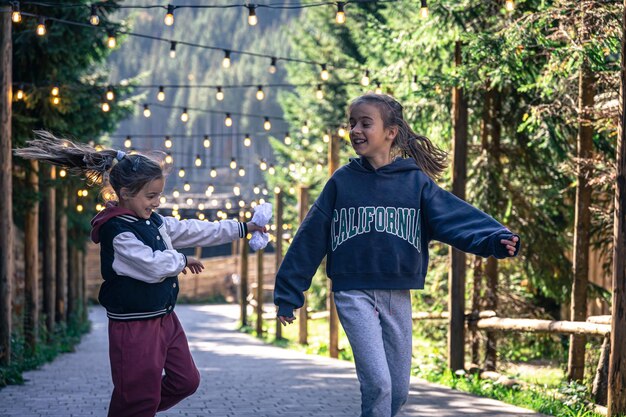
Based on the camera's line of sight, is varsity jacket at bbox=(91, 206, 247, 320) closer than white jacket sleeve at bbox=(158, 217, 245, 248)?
Yes

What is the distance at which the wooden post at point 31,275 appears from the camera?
719 inches

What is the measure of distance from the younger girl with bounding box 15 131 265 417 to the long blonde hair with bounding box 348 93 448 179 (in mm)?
971

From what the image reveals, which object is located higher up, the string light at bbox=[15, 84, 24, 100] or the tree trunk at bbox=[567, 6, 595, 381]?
the string light at bbox=[15, 84, 24, 100]

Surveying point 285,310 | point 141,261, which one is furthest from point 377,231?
point 141,261

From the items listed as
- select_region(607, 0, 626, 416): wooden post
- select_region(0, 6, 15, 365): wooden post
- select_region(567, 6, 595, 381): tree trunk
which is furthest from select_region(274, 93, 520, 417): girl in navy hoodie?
select_region(0, 6, 15, 365): wooden post

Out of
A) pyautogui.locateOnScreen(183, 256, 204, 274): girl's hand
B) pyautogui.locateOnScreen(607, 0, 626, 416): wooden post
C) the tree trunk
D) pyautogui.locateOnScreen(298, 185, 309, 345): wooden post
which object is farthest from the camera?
pyautogui.locateOnScreen(298, 185, 309, 345): wooden post

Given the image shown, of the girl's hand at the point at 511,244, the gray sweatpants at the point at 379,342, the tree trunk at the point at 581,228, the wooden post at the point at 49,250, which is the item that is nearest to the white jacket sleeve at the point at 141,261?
the gray sweatpants at the point at 379,342

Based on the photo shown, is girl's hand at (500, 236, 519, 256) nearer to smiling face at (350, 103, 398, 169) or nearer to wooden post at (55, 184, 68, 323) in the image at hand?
smiling face at (350, 103, 398, 169)


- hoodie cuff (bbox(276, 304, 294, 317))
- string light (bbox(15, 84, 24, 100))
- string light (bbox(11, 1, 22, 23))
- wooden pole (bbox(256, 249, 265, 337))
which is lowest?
wooden pole (bbox(256, 249, 265, 337))

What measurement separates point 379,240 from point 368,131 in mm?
593

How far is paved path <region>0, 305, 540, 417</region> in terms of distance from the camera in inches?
364

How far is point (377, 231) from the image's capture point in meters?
5.95

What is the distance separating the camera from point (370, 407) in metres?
5.73

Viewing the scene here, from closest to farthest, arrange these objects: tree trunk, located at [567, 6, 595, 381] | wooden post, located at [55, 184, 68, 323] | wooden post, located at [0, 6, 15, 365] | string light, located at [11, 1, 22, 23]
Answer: string light, located at [11, 1, 22, 23] → tree trunk, located at [567, 6, 595, 381] → wooden post, located at [0, 6, 15, 365] → wooden post, located at [55, 184, 68, 323]
